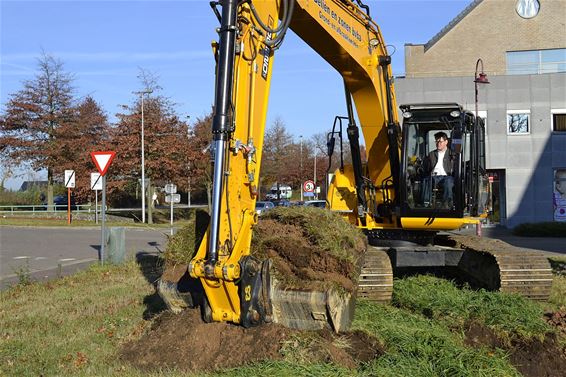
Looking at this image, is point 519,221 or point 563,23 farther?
point 563,23

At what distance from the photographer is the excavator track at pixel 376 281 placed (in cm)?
827

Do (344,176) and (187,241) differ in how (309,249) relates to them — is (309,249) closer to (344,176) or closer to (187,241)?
(187,241)

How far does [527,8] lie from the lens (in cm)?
3581

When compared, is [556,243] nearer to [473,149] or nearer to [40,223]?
[473,149]

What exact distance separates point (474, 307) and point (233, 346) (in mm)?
3445

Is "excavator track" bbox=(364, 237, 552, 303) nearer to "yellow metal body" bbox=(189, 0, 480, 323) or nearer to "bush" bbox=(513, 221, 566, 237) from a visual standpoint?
"yellow metal body" bbox=(189, 0, 480, 323)

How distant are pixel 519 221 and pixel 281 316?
28526 millimetres

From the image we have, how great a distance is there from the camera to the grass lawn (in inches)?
211

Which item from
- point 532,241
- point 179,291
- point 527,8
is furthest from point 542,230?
point 179,291

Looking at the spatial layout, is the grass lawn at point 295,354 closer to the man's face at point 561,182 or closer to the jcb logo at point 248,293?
the jcb logo at point 248,293

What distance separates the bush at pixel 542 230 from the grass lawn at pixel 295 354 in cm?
1710

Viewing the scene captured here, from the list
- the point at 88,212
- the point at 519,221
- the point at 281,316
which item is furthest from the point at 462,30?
the point at 281,316

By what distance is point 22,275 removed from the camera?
12.0 metres

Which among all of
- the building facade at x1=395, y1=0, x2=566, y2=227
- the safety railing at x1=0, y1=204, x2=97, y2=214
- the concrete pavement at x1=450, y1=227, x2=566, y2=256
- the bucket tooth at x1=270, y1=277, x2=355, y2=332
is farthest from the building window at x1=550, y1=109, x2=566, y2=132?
the safety railing at x1=0, y1=204, x2=97, y2=214
